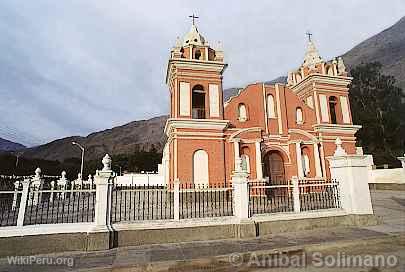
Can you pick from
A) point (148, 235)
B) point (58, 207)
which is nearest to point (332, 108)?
point (148, 235)

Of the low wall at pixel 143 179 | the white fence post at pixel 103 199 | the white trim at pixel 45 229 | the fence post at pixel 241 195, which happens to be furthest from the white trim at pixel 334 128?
the low wall at pixel 143 179

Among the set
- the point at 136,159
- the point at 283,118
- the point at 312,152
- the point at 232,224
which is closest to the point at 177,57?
the point at 283,118

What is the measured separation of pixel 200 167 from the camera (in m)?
17.8

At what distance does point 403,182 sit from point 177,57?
64.4 feet

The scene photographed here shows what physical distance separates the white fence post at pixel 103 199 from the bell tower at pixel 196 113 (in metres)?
8.90

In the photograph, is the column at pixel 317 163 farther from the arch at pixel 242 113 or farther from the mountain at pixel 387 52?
the mountain at pixel 387 52

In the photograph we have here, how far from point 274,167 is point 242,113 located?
4.63 meters

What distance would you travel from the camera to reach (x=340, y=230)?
9375mm

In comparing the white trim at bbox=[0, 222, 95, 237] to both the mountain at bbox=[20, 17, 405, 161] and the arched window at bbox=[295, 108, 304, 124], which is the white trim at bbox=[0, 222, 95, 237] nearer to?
the arched window at bbox=[295, 108, 304, 124]

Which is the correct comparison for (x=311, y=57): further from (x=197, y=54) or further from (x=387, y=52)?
(x=387, y=52)

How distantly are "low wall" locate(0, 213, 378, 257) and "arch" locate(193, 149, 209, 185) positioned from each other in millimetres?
8532

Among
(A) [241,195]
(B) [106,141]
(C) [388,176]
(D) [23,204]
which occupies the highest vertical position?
(B) [106,141]

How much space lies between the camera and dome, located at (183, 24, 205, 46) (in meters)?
20.6

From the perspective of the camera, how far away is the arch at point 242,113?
2015 centimetres
